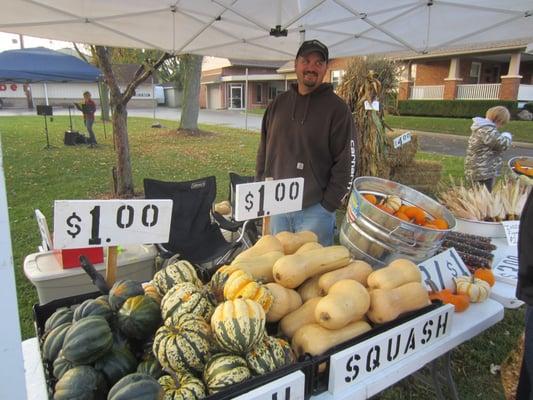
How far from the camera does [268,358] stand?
44.1 inches

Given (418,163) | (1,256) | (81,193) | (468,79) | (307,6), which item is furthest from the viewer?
(468,79)

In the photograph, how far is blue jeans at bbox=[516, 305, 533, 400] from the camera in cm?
152

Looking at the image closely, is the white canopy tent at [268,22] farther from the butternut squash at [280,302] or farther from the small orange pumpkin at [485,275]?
the butternut squash at [280,302]

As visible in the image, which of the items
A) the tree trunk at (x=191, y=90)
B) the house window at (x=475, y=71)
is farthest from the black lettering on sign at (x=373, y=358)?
the house window at (x=475, y=71)

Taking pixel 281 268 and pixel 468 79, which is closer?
pixel 281 268

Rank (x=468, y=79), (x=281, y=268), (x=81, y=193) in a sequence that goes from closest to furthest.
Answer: (x=281, y=268) < (x=81, y=193) < (x=468, y=79)

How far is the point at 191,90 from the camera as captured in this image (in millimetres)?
15430

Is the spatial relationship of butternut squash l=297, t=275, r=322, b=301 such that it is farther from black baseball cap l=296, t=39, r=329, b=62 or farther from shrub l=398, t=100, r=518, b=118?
shrub l=398, t=100, r=518, b=118

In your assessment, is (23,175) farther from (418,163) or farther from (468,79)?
(468,79)

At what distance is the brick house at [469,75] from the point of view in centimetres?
1898

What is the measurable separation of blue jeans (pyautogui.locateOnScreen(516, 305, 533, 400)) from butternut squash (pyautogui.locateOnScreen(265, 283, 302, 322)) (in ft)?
3.00

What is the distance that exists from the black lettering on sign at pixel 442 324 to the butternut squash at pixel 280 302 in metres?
0.55

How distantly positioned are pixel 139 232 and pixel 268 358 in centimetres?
76

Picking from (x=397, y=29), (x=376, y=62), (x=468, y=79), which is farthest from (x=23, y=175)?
(x=468, y=79)
